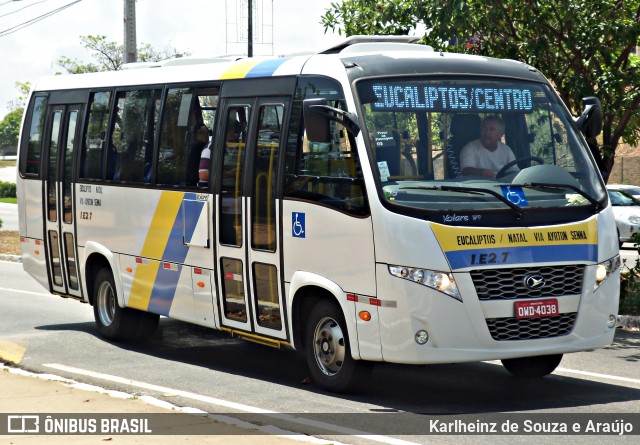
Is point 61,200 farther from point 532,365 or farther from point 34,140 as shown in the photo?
point 532,365

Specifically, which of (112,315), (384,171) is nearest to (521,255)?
(384,171)

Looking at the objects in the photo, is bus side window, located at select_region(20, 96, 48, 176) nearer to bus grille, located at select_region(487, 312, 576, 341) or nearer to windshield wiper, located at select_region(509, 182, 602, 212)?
windshield wiper, located at select_region(509, 182, 602, 212)

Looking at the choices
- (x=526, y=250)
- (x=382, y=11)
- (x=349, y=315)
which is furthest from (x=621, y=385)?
(x=382, y=11)

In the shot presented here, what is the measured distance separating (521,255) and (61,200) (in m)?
7.16

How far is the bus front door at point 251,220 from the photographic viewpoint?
10977 mm

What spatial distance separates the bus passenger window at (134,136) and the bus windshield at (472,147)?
A: 385cm

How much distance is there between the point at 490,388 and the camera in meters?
10.6

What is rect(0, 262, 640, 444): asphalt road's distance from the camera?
8.96 m

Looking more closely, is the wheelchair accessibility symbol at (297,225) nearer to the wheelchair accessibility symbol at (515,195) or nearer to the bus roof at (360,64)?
the bus roof at (360,64)

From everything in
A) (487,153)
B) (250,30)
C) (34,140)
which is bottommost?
(487,153)

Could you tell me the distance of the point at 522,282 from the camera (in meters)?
9.60

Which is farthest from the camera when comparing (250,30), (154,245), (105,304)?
(250,30)

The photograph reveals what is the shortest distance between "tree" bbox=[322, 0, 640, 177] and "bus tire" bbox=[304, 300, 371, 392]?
6.03 meters

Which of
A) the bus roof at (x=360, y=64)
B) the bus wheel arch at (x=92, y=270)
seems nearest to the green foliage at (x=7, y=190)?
the bus wheel arch at (x=92, y=270)
